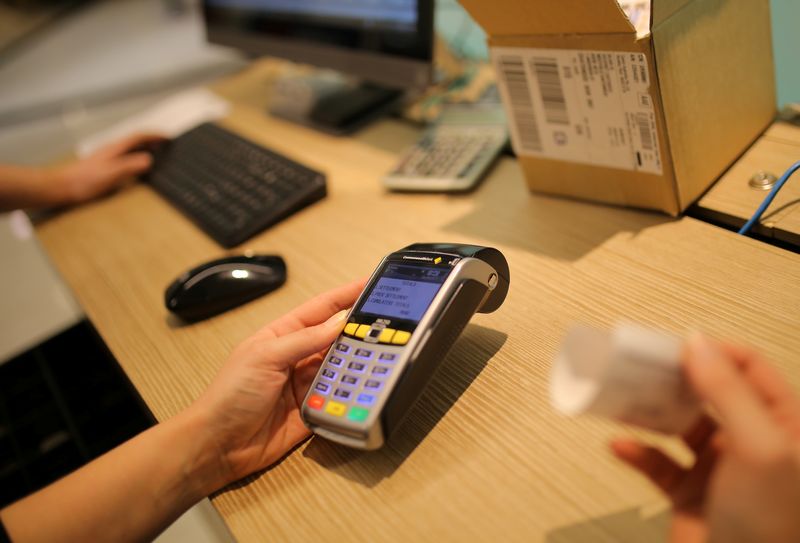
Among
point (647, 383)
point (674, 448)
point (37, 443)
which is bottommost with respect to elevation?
point (37, 443)

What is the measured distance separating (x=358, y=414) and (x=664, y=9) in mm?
418

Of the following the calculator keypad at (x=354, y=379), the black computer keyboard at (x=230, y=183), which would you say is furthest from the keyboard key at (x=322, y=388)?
the black computer keyboard at (x=230, y=183)

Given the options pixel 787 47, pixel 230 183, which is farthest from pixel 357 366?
pixel 787 47

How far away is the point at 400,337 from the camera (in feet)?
1.37

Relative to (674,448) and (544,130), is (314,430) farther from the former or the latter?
(544,130)

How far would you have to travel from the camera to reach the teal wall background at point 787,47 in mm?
652

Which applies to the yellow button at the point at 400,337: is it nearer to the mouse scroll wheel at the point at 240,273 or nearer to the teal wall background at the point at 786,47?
the mouse scroll wheel at the point at 240,273

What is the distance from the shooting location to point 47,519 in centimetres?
43

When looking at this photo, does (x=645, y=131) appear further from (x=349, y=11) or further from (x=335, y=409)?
(x=349, y=11)

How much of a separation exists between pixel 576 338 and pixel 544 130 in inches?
15.2

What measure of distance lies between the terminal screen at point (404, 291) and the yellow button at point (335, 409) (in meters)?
0.08

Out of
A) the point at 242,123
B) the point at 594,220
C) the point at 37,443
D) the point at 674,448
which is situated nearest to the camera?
the point at 674,448

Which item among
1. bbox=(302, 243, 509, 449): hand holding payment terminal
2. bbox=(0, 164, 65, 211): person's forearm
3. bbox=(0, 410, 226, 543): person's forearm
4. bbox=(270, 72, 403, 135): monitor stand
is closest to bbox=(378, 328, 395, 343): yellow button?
bbox=(302, 243, 509, 449): hand holding payment terminal

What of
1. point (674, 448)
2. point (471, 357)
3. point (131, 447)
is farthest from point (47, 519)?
point (674, 448)
